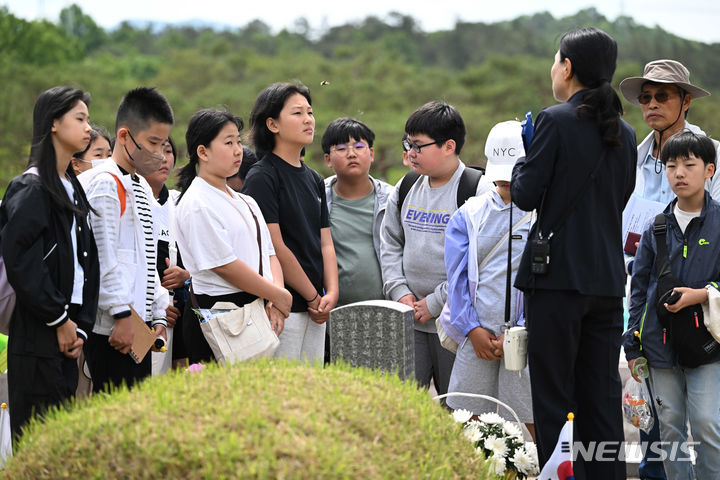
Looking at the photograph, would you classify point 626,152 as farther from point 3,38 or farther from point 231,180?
point 3,38

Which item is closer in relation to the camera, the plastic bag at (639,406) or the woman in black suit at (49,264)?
the woman in black suit at (49,264)

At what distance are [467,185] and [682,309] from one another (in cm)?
147

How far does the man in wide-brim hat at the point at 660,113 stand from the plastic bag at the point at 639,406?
1130 mm

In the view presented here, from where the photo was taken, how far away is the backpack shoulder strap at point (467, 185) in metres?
5.16

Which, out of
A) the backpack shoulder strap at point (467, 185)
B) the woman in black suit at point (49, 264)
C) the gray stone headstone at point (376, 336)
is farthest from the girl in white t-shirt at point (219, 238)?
the backpack shoulder strap at point (467, 185)

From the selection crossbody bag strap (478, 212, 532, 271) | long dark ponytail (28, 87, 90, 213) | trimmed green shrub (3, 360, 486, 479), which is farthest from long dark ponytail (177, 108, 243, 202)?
trimmed green shrub (3, 360, 486, 479)

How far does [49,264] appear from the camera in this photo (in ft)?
12.1

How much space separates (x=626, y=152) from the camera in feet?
12.4

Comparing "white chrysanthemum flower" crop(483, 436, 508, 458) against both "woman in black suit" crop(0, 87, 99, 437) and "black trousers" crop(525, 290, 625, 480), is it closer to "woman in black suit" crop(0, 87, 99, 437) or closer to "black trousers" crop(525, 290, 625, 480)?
"black trousers" crop(525, 290, 625, 480)

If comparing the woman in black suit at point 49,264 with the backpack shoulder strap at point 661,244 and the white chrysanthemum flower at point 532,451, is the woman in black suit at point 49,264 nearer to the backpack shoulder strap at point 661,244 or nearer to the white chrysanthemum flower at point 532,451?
the white chrysanthemum flower at point 532,451

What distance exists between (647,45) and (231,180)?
32586mm

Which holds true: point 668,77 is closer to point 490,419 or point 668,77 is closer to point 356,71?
point 490,419

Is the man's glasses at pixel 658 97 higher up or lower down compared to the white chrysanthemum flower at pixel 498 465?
higher up

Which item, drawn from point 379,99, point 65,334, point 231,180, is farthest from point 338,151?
point 379,99
